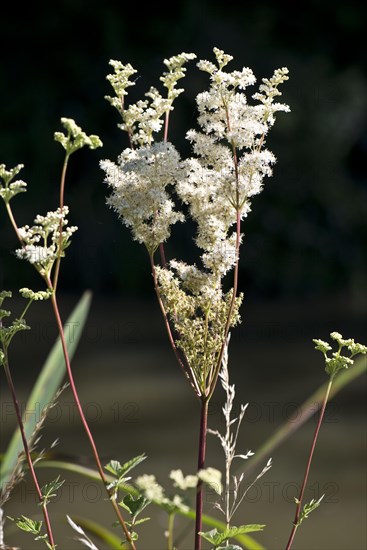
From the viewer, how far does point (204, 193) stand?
91cm

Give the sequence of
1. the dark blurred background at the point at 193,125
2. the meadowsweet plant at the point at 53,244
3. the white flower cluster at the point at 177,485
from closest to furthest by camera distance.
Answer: the white flower cluster at the point at 177,485 < the meadowsweet plant at the point at 53,244 < the dark blurred background at the point at 193,125

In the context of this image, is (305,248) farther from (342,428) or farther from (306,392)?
(342,428)

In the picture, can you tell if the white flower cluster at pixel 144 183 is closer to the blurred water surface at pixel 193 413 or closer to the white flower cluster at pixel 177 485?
the white flower cluster at pixel 177 485

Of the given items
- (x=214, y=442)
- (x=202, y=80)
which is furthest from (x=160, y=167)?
(x=202, y=80)

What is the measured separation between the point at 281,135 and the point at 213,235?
5812 millimetres

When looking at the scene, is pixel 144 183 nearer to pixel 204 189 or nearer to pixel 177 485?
pixel 204 189

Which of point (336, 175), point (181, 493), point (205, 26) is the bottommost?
point (181, 493)

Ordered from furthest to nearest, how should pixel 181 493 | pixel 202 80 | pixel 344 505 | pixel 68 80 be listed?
pixel 68 80, pixel 202 80, pixel 344 505, pixel 181 493

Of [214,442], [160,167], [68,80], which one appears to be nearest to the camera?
[160,167]

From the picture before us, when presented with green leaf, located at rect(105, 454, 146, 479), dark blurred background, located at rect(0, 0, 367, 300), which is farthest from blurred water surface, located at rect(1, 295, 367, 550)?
green leaf, located at rect(105, 454, 146, 479)

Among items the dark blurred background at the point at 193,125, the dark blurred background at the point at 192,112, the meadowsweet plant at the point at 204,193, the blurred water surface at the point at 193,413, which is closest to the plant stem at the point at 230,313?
the meadowsweet plant at the point at 204,193

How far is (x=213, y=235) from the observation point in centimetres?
92

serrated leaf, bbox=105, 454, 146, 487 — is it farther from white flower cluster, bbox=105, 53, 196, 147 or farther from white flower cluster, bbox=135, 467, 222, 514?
white flower cluster, bbox=105, 53, 196, 147

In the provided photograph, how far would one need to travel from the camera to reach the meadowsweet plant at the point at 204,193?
896 millimetres
